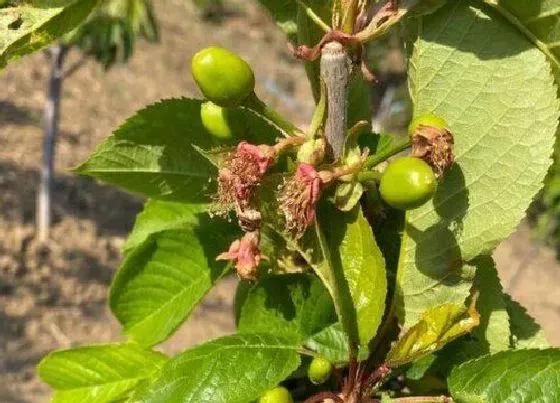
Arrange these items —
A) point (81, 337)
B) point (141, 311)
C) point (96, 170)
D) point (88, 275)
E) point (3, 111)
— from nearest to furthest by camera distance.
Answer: point (96, 170) < point (141, 311) < point (81, 337) < point (88, 275) < point (3, 111)

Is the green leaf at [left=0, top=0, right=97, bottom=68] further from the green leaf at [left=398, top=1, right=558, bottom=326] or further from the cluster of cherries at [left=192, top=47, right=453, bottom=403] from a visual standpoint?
the green leaf at [left=398, top=1, right=558, bottom=326]

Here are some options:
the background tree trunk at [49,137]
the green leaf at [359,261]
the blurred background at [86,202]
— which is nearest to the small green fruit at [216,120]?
the green leaf at [359,261]

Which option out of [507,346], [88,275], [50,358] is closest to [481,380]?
[507,346]

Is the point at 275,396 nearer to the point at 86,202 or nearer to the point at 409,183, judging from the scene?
the point at 409,183

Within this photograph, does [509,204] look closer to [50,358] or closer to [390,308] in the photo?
[390,308]

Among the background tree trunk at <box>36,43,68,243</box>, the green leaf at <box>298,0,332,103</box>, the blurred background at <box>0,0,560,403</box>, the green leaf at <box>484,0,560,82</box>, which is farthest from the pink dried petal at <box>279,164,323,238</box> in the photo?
the background tree trunk at <box>36,43,68,243</box>

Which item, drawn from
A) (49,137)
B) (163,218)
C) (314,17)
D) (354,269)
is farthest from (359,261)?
(49,137)

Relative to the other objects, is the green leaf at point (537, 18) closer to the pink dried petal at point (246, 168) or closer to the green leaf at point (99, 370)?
the pink dried petal at point (246, 168)
